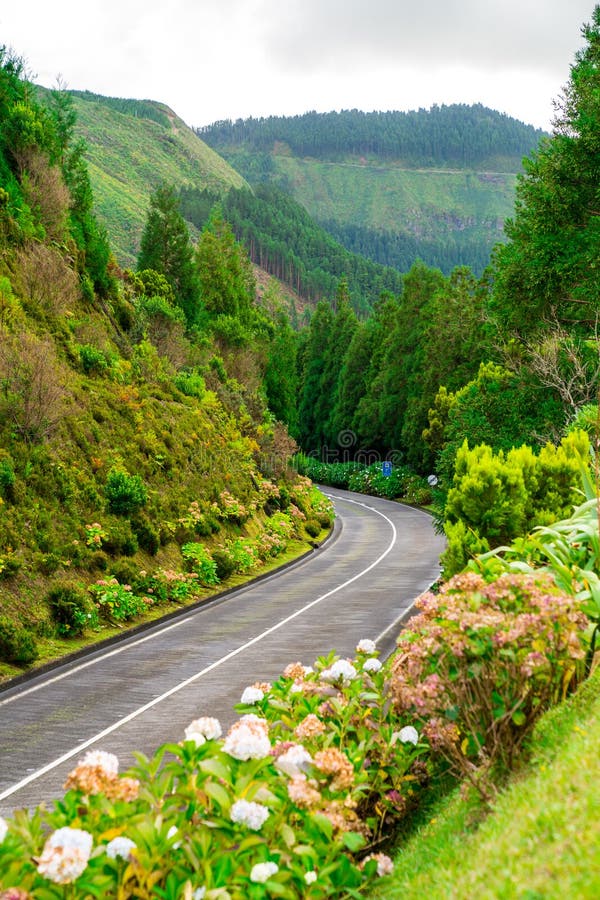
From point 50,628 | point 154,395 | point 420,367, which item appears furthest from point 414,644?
point 420,367

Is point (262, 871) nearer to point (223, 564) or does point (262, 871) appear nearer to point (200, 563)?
point (200, 563)

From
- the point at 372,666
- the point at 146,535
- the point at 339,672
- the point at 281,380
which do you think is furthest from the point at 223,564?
the point at 281,380

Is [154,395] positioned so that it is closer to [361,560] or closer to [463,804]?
[361,560]

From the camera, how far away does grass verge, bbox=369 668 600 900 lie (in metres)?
3.70

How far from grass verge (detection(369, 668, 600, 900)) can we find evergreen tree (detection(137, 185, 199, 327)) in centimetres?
5345

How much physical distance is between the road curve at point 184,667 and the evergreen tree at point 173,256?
3067cm

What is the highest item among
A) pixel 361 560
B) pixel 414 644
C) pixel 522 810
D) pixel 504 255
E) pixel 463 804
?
pixel 504 255

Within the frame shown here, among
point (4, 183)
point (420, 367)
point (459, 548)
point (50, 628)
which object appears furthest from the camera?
point (420, 367)

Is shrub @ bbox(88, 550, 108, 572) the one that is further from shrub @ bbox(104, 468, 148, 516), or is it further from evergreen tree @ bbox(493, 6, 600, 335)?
evergreen tree @ bbox(493, 6, 600, 335)

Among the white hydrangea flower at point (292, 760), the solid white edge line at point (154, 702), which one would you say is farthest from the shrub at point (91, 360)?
the white hydrangea flower at point (292, 760)

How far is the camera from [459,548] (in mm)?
11953

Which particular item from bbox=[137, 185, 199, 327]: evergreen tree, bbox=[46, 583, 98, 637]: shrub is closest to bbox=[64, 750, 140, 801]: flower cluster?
bbox=[46, 583, 98, 637]: shrub

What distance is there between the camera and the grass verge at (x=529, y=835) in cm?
370

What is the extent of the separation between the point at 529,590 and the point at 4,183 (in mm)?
30351
